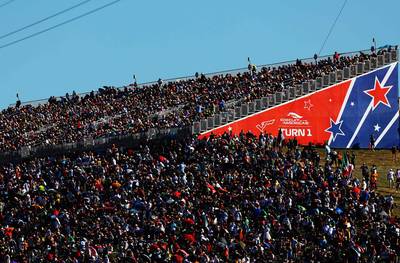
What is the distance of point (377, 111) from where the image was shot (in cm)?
9862

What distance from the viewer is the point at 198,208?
77.9 m

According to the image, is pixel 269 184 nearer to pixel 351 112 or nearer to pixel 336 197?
pixel 336 197

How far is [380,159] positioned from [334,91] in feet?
18.5

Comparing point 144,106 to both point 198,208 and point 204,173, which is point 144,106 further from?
point 198,208

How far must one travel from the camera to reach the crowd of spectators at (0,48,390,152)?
95.8 meters

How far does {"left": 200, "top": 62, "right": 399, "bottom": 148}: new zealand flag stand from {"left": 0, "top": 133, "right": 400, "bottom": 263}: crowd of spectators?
443 centimetres

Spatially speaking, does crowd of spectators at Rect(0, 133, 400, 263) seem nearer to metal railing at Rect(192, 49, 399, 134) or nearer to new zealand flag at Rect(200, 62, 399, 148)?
metal railing at Rect(192, 49, 399, 134)

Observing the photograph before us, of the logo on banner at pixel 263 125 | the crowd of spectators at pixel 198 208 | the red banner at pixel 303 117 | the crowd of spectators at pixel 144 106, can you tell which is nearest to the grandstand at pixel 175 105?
the crowd of spectators at pixel 144 106

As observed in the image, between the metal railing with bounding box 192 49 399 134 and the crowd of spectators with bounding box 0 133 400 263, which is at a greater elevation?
the metal railing with bounding box 192 49 399 134

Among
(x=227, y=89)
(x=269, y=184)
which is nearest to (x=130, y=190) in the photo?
(x=269, y=184)

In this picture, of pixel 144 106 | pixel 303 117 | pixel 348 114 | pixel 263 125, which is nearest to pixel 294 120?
pixel 303 117

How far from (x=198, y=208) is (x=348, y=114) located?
23096 millimetres

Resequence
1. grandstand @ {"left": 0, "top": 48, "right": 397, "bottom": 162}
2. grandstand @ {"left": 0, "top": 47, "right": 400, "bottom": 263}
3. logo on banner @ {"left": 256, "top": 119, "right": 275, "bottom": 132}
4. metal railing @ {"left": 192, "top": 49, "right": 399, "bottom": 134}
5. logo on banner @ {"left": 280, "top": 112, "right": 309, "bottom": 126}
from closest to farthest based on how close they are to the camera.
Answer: grandstand @ {"left": 0, "top": 47, "right": 400, "bottom": 263} < metal railing @ {"left": 192, "top": 49, "right": 399, "bottom": 134} < grandstand @ {"left": 0, "top": 48, "right": 397, "bottom": 162} < logo on banner @ {"left": 256, "top": 119, "right": 275, "bottom": 132} < logo on banner @ {"left": 280, "top": 112, "right": 309, "bottom": 126}

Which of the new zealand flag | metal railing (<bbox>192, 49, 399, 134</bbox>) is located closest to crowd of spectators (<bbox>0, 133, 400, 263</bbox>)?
metal railing (<bbox>192, 49, 399, 134</bbox>)
